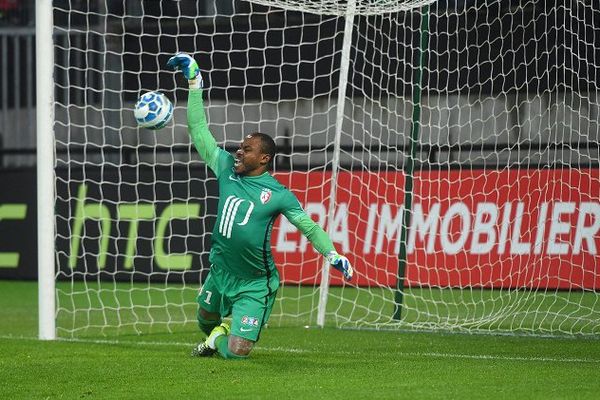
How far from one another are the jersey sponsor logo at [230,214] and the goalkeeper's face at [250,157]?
0.19 metres

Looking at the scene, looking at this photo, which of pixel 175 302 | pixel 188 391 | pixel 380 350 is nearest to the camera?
pixel 188 391

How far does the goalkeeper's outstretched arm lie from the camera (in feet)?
26.4

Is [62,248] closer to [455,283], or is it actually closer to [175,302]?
[175,302]

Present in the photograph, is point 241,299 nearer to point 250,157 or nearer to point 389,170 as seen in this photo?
point 250,157

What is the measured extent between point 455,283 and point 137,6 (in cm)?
548

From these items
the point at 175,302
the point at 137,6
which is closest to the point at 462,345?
the point at 175,302

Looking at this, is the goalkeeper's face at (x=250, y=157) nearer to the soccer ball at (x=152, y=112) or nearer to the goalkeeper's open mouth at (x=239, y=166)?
the goalkeeper's open mouth at (x=239, y=166)

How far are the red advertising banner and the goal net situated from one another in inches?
0.9

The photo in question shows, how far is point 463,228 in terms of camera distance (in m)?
12.4

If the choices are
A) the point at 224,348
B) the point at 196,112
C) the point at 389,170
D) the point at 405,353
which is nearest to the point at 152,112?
the point at 196,112

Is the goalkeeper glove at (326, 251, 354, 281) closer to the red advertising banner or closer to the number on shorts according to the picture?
the number on shorts

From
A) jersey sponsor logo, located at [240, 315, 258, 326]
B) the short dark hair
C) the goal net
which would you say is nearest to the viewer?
jersey sponsor logo, located at [240, 315, 258, 326]

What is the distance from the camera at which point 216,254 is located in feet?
26.0

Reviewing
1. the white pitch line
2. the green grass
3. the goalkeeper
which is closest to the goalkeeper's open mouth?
the goalkeeper
